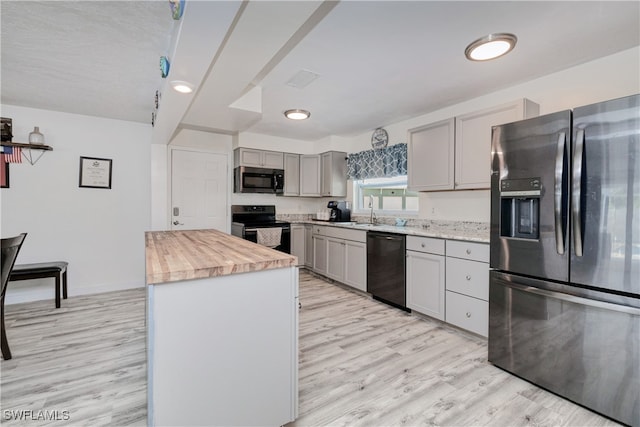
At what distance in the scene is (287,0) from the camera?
117cm

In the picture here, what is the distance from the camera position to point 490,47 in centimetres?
205

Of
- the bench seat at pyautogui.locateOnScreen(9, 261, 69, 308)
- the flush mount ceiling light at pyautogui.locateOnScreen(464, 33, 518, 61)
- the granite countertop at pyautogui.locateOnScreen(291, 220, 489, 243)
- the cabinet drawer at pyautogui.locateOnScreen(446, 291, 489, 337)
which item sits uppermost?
the flush mount ceiling light at pyautogui.locateOnScreen(464, 33, 518, 61)

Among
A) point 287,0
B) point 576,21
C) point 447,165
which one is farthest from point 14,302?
point 576,21

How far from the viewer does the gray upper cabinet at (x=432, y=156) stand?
301 centimetres

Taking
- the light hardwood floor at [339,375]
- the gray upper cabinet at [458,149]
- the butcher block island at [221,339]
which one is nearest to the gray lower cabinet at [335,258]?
the light hardwood floor at [339,375]

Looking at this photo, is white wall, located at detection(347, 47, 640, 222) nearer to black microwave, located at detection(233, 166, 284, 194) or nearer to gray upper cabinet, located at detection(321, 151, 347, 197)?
gray upper cabinet, located at detection(321, 151, 347, 197)

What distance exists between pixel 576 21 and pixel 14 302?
598cm

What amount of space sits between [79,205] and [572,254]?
5.08 m

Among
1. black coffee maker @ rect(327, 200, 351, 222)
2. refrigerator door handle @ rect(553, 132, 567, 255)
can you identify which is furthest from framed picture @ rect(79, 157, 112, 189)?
refrigerator door handle @ rect(553, 132, 567, 255)

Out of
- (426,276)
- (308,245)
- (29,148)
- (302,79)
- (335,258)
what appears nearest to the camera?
(302,79)

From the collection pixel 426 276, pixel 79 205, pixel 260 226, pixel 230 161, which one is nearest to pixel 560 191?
pixel 426 276

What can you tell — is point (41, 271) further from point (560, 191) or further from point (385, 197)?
point (560, 191)

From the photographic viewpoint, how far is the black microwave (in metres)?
4.46

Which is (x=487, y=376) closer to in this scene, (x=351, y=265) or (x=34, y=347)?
(x=351, y=265)
